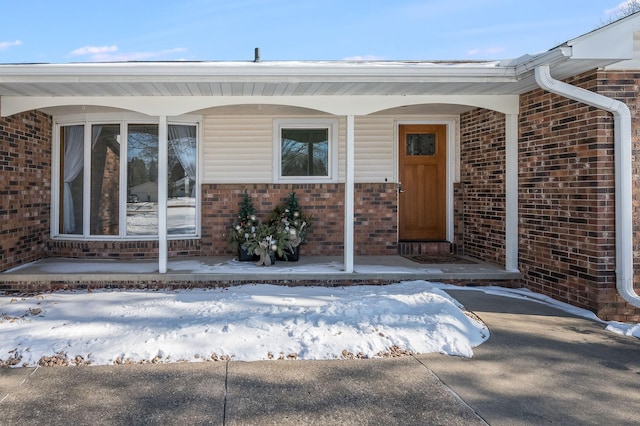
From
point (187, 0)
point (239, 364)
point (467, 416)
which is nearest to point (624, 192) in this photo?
point (467, 416)

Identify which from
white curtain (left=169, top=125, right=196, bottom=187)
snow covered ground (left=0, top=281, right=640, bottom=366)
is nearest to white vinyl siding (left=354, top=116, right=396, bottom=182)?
white curtain (left=169, top=125, right=196, bottom=187)

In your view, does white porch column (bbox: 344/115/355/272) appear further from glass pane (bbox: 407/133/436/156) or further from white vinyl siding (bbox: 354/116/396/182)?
glass pane (bbox: 407/133/436/156)

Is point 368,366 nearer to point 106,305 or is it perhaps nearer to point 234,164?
point 106,305

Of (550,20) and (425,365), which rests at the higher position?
(550,20)

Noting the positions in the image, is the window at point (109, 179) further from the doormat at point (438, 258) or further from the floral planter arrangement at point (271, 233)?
the doormat at point (438, 258)

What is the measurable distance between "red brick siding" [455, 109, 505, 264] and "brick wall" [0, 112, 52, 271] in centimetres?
659

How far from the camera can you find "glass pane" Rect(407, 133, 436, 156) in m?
7.88

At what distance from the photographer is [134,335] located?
153 inches

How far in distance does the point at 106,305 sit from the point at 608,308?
5.26m

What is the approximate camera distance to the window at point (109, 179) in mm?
7160

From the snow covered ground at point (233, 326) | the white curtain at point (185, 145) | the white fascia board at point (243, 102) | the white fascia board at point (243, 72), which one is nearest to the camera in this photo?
the snow covered ground at point (233, 326)

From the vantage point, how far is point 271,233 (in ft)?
21.8

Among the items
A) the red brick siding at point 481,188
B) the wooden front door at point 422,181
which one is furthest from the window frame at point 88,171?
the red brick siding at point 481,188

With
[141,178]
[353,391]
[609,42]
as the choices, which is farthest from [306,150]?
[353,391]
